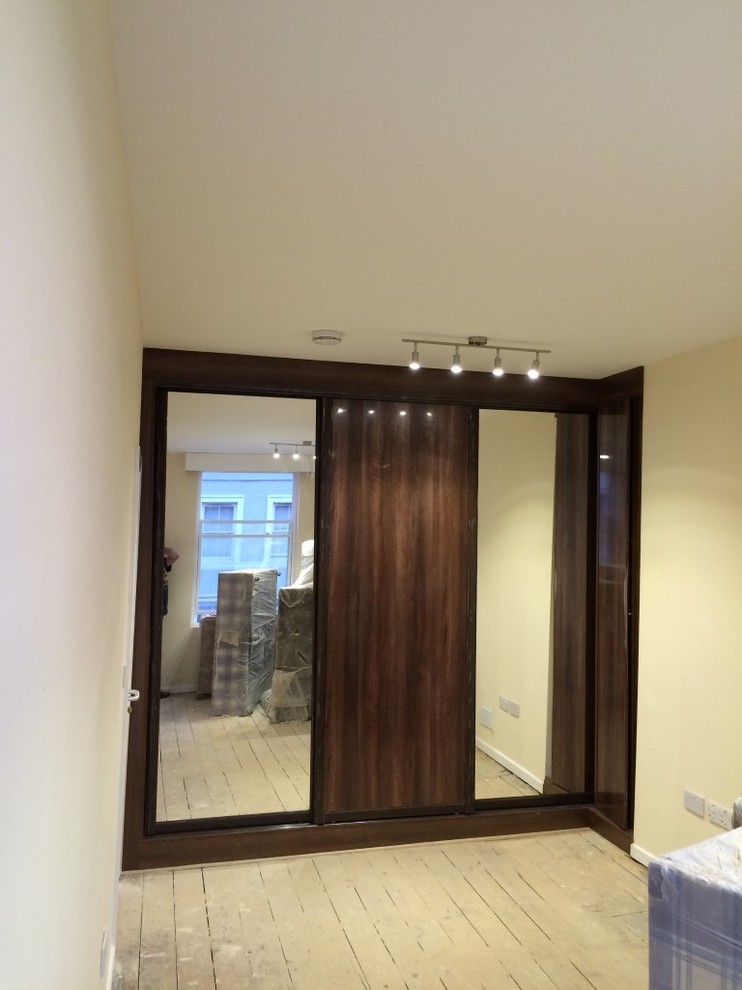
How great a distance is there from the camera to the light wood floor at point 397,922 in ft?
8.71

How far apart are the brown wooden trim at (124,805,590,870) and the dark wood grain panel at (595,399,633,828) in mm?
315

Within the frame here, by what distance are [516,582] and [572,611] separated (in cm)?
36

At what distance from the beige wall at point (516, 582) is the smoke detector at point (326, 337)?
1.08 metres

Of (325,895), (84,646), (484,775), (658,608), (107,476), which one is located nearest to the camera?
(84,646)

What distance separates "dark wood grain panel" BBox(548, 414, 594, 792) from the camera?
159 inches

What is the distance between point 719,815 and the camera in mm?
3094

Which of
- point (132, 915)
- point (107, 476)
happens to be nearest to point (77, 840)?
point (107, 476)

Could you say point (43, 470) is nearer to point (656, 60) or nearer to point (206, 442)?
point (656, 60)

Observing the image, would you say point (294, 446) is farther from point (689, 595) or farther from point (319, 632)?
point (689, 595)

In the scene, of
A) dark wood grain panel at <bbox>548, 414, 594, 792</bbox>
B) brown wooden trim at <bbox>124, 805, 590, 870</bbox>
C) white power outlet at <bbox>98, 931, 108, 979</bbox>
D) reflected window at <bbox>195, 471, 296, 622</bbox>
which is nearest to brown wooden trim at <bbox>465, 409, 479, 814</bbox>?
brown wooden trim at <bbox>124, 805, 590, 870</bbox>

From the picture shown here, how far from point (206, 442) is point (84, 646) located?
2.50 metres

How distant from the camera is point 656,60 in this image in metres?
1.23

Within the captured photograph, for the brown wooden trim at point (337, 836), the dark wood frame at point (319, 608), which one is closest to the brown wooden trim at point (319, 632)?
the dark wood frame at point (319, 608)

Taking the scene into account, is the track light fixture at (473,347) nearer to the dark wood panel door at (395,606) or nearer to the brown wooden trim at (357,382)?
the brown wooden trim at (357,382)
